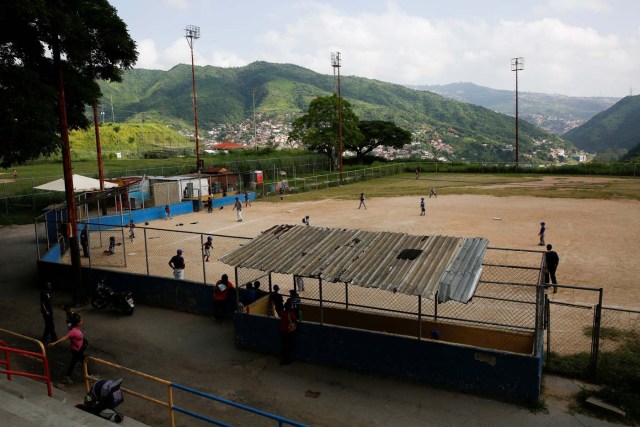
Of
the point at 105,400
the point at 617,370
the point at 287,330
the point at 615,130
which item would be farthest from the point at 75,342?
the point at 615,130

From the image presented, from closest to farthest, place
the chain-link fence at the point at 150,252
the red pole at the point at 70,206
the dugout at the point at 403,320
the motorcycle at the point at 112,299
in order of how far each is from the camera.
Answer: the dugout at the point at 403,320
the motorcycle at the point at 112,299
the red pole at the point at 70,206
the chain-link fence at the point at 150,252

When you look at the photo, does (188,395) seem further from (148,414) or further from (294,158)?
(294,158)

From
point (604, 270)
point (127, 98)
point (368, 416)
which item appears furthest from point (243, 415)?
point (127, 98)

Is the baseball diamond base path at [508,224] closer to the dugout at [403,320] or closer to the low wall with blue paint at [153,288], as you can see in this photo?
the low wall with blue paint at [153,288]

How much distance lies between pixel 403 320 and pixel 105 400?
6.88 metres

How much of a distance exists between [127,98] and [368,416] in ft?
631

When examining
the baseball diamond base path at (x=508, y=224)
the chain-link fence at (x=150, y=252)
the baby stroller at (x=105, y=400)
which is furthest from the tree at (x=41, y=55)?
the baby stroller at (x=105, y=400)

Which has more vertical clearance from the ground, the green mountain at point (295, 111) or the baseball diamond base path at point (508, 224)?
the green mountain at point (295, 111)

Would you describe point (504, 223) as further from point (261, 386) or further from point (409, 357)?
point (261, 386)

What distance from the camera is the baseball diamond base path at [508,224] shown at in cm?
1888

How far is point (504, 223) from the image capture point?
29.9 meters

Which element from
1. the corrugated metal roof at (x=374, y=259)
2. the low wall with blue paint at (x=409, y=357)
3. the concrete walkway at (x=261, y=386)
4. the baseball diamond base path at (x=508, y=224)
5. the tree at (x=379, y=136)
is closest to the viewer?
the concrete walkway at (x=261, y=386)

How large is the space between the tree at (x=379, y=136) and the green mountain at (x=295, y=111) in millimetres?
50711

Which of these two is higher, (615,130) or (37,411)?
(615,130)
